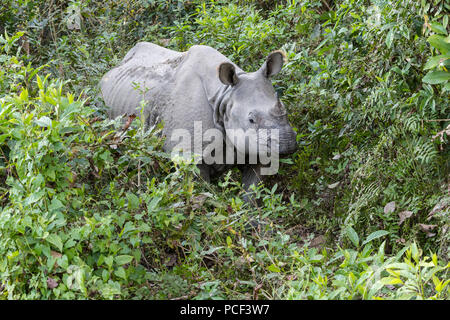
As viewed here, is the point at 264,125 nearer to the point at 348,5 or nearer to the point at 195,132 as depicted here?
the point at 195,132

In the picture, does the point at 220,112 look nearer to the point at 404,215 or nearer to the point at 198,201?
the point at 198,201

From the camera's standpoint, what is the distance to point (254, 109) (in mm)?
5969

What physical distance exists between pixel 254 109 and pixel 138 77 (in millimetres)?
1795

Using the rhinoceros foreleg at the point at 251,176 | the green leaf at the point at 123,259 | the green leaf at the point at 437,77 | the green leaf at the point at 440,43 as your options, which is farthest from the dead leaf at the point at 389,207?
the green leaf at the point at 123,259

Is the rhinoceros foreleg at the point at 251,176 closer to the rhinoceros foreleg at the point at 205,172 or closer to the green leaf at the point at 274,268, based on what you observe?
the rhinoceros foreleg at the point at 205,172

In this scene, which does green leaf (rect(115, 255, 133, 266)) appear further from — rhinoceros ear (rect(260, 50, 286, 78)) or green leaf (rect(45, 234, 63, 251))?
rhinoceros ear (rect(260, 50, 286, 78))

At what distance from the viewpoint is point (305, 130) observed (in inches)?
277

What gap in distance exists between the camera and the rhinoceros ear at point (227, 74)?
6.02 metres

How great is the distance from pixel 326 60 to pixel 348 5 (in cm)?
53

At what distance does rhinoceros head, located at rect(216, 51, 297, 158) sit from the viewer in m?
5.80

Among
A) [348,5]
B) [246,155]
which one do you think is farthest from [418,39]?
[246,155]

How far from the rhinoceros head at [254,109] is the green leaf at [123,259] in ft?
7.22

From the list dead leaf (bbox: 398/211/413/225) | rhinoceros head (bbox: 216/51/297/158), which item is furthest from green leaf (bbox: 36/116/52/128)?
dead leaf (bbox: 398/211/413/225)

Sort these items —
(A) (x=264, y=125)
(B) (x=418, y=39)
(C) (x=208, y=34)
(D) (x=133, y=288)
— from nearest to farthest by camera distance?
(D) (x=133, y=288), (B) (x=418, y=39), (A) (x=264, y=125), (C) (x=208, y=34)
